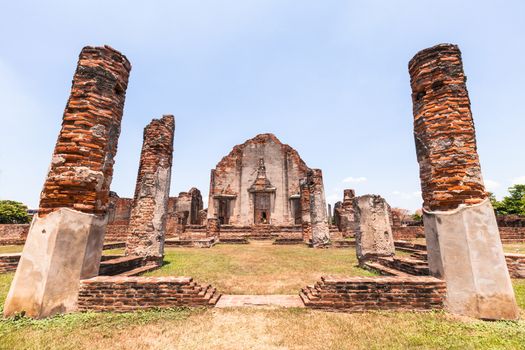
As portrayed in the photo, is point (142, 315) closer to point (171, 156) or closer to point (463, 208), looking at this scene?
point (463, 208)

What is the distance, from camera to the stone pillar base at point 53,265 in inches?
148

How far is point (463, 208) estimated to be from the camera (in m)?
4.16

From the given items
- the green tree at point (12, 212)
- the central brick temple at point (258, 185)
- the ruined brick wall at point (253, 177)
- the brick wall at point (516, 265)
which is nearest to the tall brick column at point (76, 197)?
the brick wall at point (516, 265)

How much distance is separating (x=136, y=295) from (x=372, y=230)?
7169 millimetres

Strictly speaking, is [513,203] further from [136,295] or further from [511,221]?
[136,295]

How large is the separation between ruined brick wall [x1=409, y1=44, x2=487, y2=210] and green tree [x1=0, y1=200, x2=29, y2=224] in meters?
30.4

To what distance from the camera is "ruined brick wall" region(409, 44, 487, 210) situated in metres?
4.36

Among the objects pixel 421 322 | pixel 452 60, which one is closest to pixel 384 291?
pixel 421 322

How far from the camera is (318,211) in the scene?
14617 mm

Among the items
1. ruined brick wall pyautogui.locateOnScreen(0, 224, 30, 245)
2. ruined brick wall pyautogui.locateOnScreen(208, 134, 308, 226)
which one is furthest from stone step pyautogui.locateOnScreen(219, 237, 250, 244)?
ruined brick wall pyautogui.locateOnScreen(0, 224, 30, 245)

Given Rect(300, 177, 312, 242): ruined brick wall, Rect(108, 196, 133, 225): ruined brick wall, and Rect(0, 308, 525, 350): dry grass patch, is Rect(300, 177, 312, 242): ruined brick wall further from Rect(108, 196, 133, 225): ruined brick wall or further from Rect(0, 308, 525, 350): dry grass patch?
Rect(108, 196, 133, 225): ruined brick wall

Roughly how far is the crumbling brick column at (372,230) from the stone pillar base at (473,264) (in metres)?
3.87

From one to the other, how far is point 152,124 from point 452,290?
9628 mm

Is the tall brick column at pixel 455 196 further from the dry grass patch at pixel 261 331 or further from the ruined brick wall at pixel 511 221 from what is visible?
the ruined brick wall at pixel 511 221
